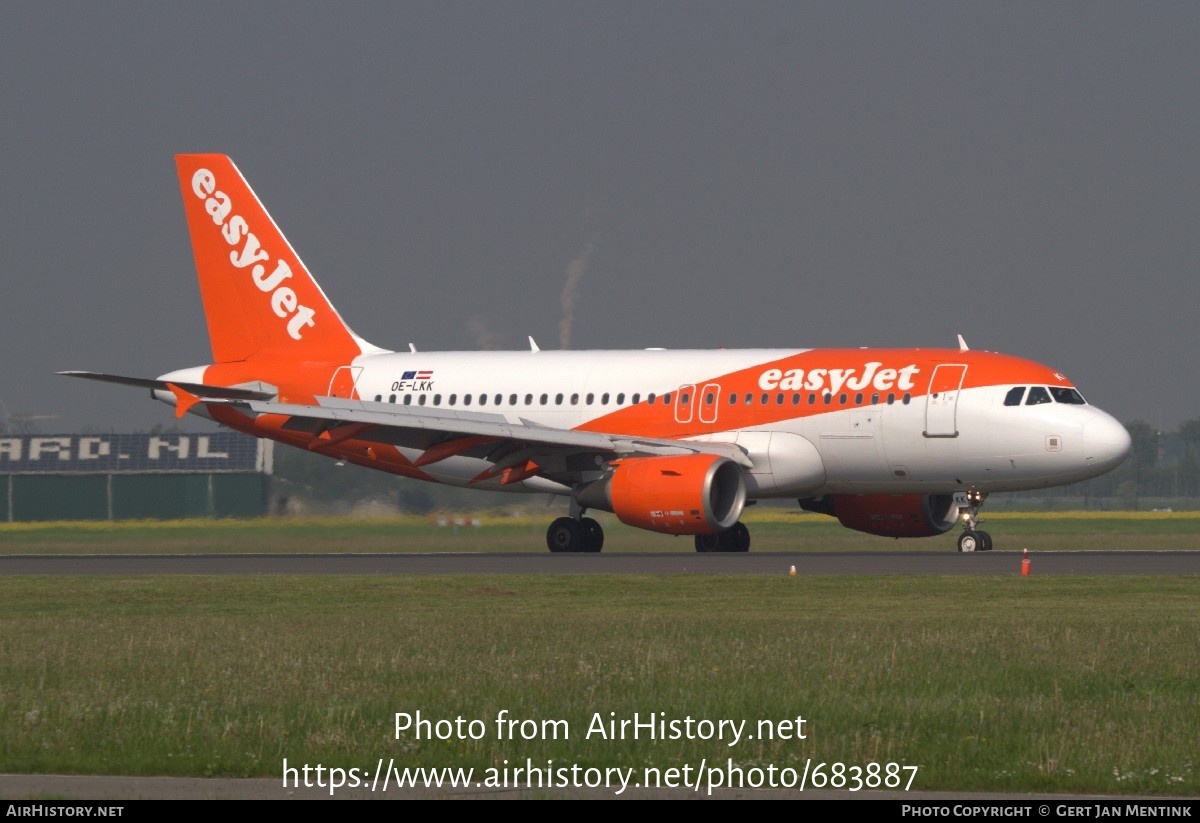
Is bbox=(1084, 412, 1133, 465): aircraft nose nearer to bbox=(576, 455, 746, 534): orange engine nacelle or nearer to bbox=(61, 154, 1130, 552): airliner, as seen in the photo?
bbox=(61, 154, 1130, 552): airliner

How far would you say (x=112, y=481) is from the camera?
266ft

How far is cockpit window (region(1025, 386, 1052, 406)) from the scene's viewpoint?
37.0m

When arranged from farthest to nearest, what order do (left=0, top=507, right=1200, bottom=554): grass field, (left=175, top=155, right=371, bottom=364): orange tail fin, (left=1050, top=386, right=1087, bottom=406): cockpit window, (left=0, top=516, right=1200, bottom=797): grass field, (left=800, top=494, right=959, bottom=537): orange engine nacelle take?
1. (left=175, top=155, right=371, bottom=364): orange tail fin
2. (left=0, top=507, right=1200, bottom=554): grass field
3. (left=800, top=494, right=959, bottom=537): orange engine nacelle
4. (left=1050, top=386, right=1087, bottom=406): cockpit window
5. (left=0, top=516, right=1200, bottom=797): grass field

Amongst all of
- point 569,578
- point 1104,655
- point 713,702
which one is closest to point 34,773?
point 713,702

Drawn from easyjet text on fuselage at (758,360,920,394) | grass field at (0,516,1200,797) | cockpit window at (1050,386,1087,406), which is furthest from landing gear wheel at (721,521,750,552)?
grass field at (0,516,1200,797)

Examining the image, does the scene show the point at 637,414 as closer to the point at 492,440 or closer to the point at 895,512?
the point at 492,440

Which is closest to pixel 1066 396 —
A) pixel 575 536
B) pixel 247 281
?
pixel 575 536

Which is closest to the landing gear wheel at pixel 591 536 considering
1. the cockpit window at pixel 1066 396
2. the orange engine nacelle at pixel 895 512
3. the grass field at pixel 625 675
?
the orange engine nacelle at pixel 895 512

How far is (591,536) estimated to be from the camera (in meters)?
40.8

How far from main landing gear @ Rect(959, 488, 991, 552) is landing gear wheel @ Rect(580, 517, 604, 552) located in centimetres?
757

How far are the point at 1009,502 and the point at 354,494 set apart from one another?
4225 cm

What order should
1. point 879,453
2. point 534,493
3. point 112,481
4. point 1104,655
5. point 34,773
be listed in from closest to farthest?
point 34,773, point 1104,655, point 879,453, point 534,493, point 112,481

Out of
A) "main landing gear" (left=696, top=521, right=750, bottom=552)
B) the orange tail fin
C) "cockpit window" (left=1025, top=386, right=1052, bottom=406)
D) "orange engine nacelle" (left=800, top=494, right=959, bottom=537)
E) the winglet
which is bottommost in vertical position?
"main landing gear" (left=696, top=521, right=750, bottom=552)

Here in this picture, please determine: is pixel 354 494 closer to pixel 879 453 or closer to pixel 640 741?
pixel 879 453
